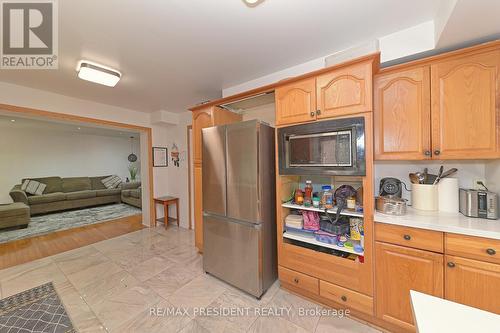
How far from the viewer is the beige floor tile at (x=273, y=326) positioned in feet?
4.90

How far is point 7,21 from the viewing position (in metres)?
1.43

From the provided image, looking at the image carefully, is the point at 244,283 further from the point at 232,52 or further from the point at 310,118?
the point at 232,52

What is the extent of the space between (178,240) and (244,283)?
1.91m

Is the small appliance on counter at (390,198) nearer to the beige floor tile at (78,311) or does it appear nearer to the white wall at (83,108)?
the beige floor tile at (78,311)

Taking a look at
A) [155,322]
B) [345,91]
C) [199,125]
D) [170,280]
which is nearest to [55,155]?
[199,125]

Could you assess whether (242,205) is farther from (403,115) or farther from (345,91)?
(403,115)

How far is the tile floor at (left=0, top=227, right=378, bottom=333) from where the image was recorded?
155 centimetres

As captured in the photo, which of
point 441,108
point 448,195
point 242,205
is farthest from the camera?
point 242,205

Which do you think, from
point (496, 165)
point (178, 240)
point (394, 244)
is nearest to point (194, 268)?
point (178, 240)

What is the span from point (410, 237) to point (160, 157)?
14.5 feet

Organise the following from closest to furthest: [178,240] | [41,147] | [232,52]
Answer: [232,52] → [178,240] → [41,147]

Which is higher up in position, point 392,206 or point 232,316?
point 392,206

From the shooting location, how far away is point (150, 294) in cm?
193

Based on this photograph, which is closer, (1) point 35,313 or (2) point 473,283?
(2) point 473,283
